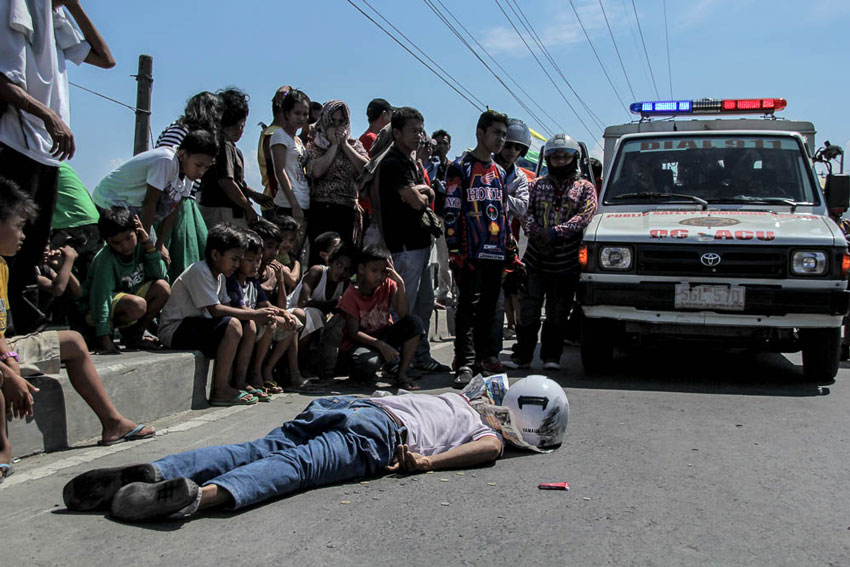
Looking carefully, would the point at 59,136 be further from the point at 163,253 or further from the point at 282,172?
the point at 282,172

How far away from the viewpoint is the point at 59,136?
4316 mm

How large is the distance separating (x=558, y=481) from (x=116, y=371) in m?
2.57

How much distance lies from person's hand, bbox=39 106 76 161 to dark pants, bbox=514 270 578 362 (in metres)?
4.19

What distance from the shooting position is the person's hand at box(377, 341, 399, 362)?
641 cm

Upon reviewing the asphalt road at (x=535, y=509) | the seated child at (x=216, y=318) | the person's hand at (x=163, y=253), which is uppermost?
the person's hand at (x=163, y=253)

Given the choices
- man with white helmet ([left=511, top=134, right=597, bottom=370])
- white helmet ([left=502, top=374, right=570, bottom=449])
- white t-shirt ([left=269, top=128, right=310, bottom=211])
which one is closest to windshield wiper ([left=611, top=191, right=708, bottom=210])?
man with white helmet ([left=511, top=134, right=597, bottom=370])

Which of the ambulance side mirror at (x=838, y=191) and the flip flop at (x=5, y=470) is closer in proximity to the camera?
the flip flop at (x=5, y=470)

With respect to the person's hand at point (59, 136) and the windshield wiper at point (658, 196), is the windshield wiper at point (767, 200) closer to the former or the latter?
the windshield wiper at point (658, 196)

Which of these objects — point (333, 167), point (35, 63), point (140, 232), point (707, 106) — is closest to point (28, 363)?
point (35, 63)

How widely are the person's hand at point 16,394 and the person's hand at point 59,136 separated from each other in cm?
128

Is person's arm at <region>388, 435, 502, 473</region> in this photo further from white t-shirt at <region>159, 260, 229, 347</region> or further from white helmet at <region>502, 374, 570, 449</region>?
white t-shirt at <region>159, 260, 229, 347</region>

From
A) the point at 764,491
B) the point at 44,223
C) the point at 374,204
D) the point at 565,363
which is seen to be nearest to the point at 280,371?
the point at 374,204

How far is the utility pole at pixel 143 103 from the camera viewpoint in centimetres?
1493

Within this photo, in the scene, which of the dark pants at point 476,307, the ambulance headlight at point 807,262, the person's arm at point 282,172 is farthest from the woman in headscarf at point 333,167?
the ambulance headlight at point 807,262
